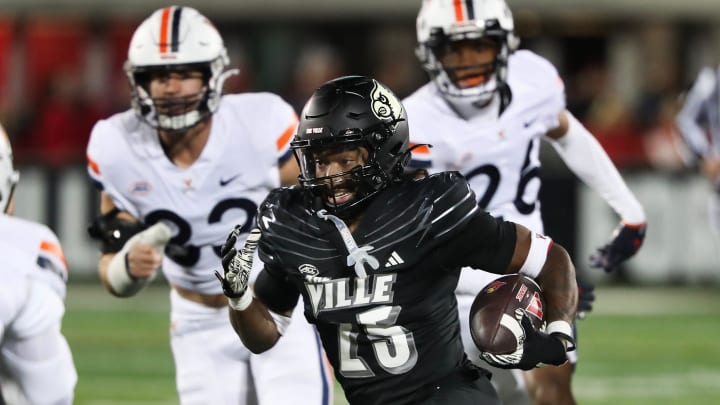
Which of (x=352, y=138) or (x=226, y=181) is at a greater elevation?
(x=352, y=138)

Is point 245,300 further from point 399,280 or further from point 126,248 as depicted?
point 126,248

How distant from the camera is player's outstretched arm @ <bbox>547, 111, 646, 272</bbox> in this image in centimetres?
564

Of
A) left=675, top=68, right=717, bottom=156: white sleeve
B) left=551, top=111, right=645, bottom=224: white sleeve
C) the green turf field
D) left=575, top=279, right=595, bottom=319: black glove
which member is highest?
left=551, top=111, right=645, bottom=224: white sleeve

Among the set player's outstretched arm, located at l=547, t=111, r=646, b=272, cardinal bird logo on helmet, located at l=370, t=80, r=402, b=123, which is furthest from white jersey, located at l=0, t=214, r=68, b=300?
player's outstretched arm, located at l=547, t=111, r=646, b=272

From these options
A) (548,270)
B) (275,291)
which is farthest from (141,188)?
(548,270)

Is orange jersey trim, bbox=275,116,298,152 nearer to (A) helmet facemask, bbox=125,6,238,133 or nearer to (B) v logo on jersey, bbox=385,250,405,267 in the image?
(A) helmet facemask, bbox=125,6,238,133

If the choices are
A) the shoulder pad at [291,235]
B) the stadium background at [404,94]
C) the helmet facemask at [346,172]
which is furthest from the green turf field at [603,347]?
the helmet facemask at [346,172]

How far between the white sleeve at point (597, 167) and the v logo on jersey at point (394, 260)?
6.20 ft

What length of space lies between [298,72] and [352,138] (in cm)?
1063

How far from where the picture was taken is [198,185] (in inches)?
207

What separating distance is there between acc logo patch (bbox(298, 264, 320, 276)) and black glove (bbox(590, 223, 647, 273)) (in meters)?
1.93

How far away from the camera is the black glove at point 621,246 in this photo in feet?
18.5

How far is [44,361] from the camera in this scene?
3.65 m

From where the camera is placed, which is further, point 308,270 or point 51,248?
point 308,270
